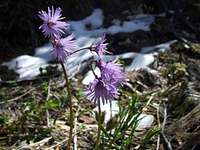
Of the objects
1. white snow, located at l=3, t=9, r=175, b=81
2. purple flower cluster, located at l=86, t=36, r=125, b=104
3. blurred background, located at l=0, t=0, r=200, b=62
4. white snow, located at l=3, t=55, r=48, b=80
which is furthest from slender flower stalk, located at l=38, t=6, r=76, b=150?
blurred background, located at l=0, t=0, r=200, b=62

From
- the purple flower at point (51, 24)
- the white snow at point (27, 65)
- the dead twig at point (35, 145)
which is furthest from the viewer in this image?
the white snow at point (27, 65)

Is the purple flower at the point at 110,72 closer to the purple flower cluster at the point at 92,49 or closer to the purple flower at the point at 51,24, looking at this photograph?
the purple flower cluster at the point at 92,49

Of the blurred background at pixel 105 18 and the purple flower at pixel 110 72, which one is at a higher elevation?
the blurred background at pixel 105 18

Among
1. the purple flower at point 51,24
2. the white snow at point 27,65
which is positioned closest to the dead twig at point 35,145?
the purple flower at point 51,24

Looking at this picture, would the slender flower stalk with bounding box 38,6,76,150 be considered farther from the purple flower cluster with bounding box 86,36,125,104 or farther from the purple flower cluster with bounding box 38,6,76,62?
the purple flower cluster with bounding box 86,36,125,104

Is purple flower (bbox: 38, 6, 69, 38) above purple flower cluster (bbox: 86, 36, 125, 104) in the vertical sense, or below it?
above

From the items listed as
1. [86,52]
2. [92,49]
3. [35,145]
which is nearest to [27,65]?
[86,52]

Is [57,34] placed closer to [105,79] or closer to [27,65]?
[105,79]

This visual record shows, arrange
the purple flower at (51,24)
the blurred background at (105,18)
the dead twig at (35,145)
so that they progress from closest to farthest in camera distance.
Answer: the purple flower at (51,24), the dead twig at (35,145), the blurred background at (105,18)
